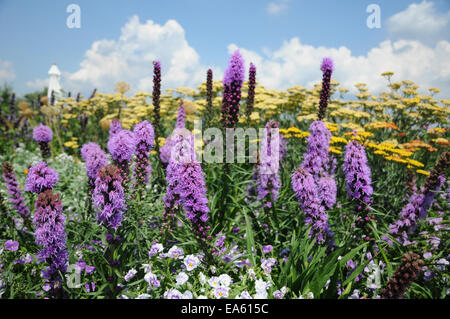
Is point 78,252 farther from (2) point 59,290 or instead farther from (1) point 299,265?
(1) point 299,265

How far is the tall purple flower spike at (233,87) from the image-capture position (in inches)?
176

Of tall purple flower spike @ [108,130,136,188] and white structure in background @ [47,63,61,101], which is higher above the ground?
white structure in background @ [47,63,61,101]

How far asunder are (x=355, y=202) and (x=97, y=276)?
288 centimetres

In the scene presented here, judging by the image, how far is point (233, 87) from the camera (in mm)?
4504

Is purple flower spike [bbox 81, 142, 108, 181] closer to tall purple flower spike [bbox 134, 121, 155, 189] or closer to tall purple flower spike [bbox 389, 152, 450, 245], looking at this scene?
tall purple flower spike [bbox 134, 121, 155, 189]

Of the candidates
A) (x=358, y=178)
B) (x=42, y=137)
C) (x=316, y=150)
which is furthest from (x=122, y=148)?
(x=42, y=137)

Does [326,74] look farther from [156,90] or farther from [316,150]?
[156,90]

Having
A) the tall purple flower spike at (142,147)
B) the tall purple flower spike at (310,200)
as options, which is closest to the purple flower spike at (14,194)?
the tall purple flower spike at (142,147)

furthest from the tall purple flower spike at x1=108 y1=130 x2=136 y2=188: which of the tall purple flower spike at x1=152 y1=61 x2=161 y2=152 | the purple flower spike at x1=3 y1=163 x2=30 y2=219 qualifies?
the tall purple flower spike at x1=152 y1=61 x2=161 y2=152

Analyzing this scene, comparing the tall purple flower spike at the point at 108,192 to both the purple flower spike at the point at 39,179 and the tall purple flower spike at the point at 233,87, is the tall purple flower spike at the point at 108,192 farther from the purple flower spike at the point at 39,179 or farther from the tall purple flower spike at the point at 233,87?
the tall purple flower spike at the point at 233,87

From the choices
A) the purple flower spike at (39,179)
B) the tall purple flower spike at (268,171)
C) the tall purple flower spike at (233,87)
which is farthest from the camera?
→ the tall purple flower spike at (233,87)

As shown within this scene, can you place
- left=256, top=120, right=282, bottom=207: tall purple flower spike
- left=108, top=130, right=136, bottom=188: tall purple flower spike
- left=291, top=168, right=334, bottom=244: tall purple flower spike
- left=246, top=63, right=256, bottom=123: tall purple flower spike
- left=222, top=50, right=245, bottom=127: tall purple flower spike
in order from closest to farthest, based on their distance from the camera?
left=291, top=168, right=334, bottom=244: tall purple flower spike, left=108, top=130, right=136, bottom=188: tall purple flower spike, left=256, top=120, right=282, bottom=207: tall purple flower spike, left=222, top=50, right=245, bottom=127: tall purple flower spike, left=246, top=63, right=256, bottom=123: tall purple flower spike

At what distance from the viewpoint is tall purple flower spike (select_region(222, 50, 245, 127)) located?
4.46m
